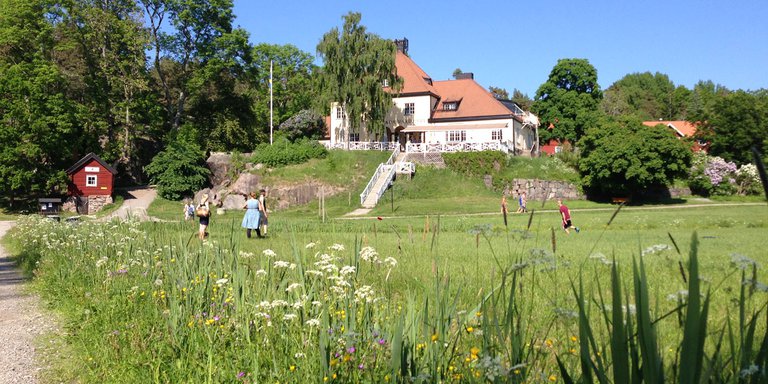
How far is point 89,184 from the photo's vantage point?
154 feet

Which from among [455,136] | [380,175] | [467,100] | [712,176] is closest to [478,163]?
[380,175]

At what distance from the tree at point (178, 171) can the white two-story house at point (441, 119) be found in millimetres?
13111

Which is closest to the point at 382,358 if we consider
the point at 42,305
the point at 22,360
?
the point at 22,360

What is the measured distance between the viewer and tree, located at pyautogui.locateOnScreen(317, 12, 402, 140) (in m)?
50.2

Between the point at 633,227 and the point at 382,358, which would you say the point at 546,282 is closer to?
the point at 382,358

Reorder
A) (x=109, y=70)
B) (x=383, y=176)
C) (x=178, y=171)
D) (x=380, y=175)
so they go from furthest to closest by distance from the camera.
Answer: (x=109, y=70), (x=178, y=171), (x=380, y=175), (x=383, y=176)

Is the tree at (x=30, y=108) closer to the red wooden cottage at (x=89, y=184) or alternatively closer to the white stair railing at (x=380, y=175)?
the red wooden cottage at (x=89, y=184)

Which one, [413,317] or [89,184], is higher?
[89,184]

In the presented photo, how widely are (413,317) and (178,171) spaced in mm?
47326

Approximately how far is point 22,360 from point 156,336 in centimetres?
139

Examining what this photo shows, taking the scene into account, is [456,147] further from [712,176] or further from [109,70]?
[109,70]

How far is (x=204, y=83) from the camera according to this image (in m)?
56.6

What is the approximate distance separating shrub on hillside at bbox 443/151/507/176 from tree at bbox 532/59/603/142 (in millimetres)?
18807

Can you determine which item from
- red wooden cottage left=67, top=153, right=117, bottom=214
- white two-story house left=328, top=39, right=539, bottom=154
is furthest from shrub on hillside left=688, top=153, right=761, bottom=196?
red wooden cottage left=67, top=153, right=117, bottom=214
